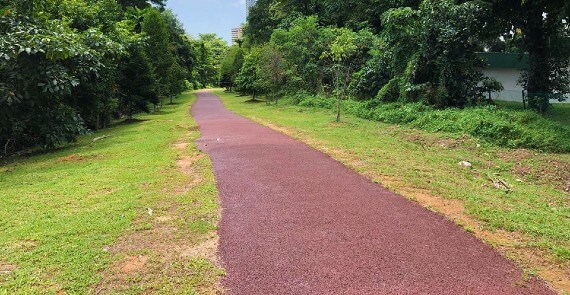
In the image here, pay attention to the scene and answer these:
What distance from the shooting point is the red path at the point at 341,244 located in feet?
11.9

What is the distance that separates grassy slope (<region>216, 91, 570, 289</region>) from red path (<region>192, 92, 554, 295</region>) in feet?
1.27

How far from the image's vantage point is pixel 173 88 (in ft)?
116

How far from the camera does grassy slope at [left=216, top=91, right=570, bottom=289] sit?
4.57 m

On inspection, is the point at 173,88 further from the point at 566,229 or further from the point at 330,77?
the point at 566,229

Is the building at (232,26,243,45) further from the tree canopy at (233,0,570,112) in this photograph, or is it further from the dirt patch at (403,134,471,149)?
the dirt patch at (403,134,471,149)

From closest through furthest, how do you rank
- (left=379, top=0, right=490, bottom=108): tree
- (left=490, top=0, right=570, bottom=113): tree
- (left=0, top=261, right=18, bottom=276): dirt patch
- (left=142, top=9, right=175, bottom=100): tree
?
(left=0, top=261, right=18, bottom=276): dirt patch, (left=379, top=0, right=490, bottom=108): tree, (left=490, top=0, right=570, bottom=113): tree, (left=142, top=9, right=175, bottom=100): tree

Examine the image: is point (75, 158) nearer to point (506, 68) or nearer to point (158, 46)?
point (158, 46)

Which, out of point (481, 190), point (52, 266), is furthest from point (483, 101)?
point (52, 266)

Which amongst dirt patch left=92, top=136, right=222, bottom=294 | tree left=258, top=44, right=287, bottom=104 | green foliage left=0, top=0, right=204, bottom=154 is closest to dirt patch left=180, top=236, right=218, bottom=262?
dirt patch left=92, top=136, right=222, bottom=294

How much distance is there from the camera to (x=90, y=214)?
215 inches

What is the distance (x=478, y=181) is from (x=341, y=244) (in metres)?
4.19

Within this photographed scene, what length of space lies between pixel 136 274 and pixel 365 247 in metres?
2.29

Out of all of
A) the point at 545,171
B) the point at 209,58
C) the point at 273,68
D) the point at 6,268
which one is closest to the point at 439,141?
the point at 545,171

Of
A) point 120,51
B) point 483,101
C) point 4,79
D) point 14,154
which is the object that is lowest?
point 14,154
